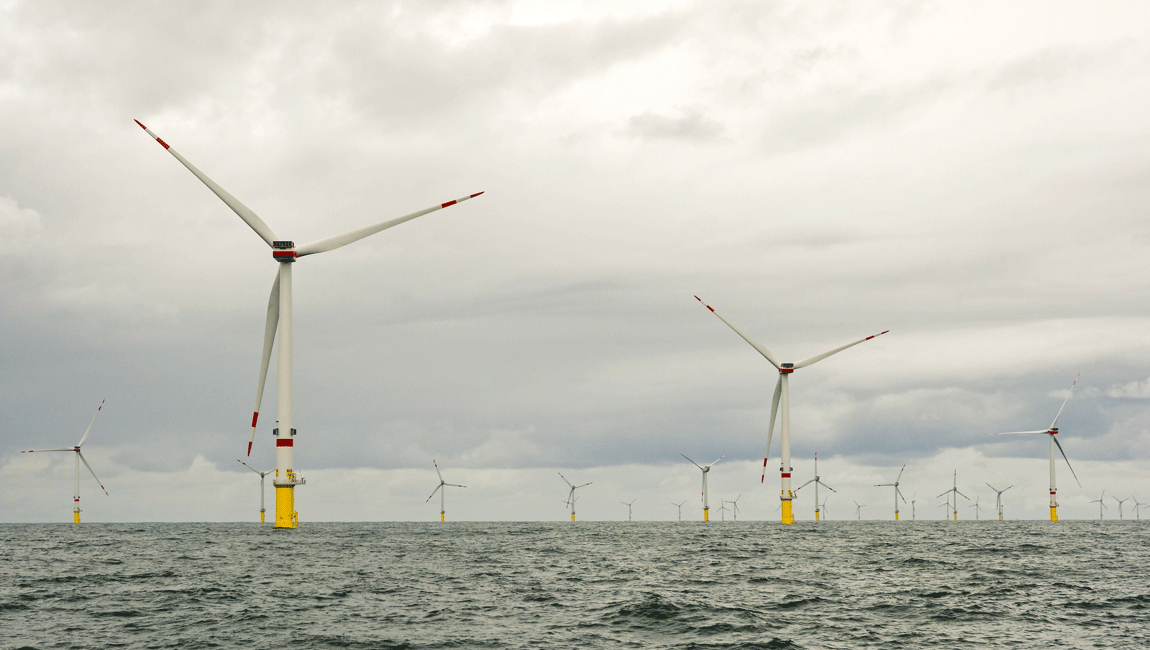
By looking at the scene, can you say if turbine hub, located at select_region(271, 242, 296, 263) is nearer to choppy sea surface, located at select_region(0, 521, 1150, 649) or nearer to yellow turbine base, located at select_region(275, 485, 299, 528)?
yellow turbine base, located at select_region(275, 485, 299, 528)

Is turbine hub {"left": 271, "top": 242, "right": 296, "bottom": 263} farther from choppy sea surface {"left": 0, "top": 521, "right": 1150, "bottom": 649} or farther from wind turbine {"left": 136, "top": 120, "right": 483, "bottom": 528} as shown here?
choppy sea surface {"left": 0, "top": 521, "right": 1150, "bottom": 649}

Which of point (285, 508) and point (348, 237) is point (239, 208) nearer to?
point (348, 237)

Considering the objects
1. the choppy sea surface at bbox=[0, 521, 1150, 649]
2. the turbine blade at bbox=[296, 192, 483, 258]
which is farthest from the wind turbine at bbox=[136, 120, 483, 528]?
the choppy sea surface at bbox=[0, 521, 1150, 649]

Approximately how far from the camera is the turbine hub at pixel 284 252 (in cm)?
11425

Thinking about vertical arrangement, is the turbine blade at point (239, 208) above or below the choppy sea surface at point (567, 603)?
→ above

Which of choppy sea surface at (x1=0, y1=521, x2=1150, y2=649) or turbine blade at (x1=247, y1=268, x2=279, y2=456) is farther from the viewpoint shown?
turbine blade at (x1=247, y1=268, x2=279, y2=456)

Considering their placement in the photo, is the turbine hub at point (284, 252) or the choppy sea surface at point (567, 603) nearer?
the choppy sea surface at point (567, 603)

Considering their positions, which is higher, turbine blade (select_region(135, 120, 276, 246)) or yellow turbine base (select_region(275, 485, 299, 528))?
turbine blade (select_region(135, 120, 276, 246))

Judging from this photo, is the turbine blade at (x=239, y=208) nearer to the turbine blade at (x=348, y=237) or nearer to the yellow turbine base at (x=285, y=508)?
the turbine blade at (x=348, y=237)

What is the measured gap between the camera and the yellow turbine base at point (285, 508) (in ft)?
359

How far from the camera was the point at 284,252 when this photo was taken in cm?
11419

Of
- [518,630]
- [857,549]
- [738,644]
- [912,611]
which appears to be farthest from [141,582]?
[857,549]

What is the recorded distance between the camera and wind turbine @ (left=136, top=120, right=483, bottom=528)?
107 meters

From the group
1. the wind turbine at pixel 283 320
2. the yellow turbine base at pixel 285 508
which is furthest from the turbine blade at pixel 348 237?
the yellow turbine base at pixel 285 508
